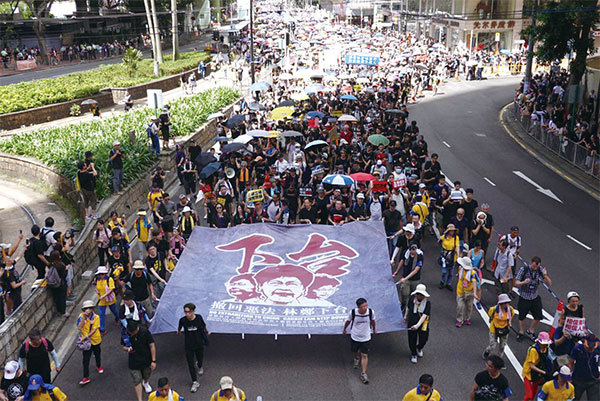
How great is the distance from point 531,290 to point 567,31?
21097 millimetres

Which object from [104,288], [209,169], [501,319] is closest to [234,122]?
[209,169]

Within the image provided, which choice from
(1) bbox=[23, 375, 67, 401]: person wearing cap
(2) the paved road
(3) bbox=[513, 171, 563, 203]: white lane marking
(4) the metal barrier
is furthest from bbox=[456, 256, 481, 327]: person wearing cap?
(4) the metal barrier

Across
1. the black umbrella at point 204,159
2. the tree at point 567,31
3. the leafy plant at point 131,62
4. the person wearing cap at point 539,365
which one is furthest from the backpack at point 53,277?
the leafy plant at point 131,62

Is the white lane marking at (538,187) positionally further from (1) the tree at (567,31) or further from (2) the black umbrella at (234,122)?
(2) the black umbrella at (234,122)

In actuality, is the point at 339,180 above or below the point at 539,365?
above

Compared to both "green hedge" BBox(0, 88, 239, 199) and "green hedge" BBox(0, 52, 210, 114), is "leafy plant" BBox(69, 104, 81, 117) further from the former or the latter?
"green hedge" BBox(0, 88, 239, 199)

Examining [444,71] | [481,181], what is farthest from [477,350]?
[444,71]

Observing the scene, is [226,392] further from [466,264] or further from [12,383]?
[466,264]

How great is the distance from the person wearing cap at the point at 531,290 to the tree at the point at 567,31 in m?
19.2

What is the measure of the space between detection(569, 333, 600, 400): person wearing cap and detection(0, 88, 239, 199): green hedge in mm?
13416

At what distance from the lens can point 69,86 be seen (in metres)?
36.6

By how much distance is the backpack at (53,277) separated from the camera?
481 inches

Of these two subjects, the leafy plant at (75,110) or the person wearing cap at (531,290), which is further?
the leafy plant at (75,110)

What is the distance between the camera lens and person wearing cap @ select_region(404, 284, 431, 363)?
10.4 meters
